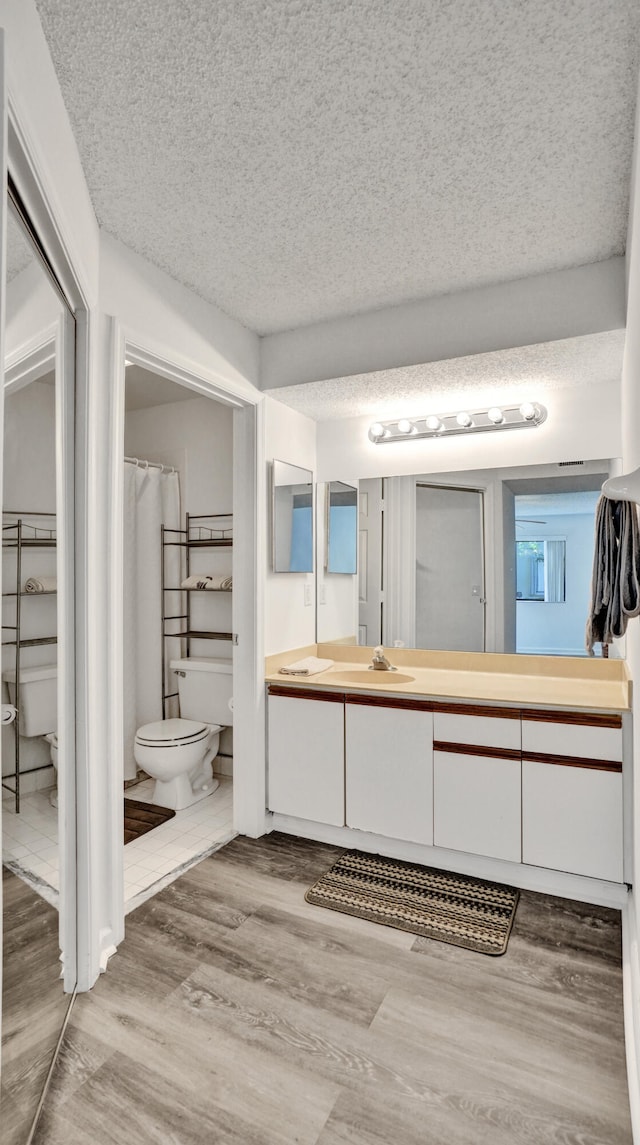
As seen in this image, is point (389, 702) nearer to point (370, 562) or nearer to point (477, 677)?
point (477, 677)

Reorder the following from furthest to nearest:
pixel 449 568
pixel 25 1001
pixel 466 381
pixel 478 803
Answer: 1. pixel 449 568
2. pixel 466 381
3. pixel 478 803
4. pixel 25 1001

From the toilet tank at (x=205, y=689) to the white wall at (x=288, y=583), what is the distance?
1.89ft

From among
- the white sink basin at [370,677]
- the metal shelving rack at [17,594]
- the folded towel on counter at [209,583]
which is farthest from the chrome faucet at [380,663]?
the metal shelving rack at [17,594]

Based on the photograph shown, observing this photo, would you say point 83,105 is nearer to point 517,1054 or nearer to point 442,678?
point 442,678

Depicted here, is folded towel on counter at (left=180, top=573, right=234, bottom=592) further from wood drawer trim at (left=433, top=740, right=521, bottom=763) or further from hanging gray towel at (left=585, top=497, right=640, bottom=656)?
hanging gray towel at (left=585, top=497, right=640, bottom=656)

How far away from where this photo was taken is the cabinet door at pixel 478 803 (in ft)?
7.76

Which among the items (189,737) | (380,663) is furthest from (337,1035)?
(189,737)

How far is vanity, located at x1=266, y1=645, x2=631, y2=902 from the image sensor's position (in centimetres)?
225

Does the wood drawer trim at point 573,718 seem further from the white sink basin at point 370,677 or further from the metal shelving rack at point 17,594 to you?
the metal shelving rack at point 17,594

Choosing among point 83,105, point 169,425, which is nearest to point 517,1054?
point 83,105

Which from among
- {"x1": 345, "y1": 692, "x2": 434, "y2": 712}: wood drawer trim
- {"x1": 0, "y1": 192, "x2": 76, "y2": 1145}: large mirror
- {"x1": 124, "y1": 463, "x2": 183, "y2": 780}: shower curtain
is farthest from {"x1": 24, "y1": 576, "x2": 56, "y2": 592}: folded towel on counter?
{"x1": 124, "y1": 463, "x2": 183, "y2": 780}: shower curtain

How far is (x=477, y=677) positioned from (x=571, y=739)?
648mm

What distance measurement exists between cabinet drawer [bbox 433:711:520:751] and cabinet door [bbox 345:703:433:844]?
5 cm

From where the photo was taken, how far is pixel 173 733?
10.6ft
